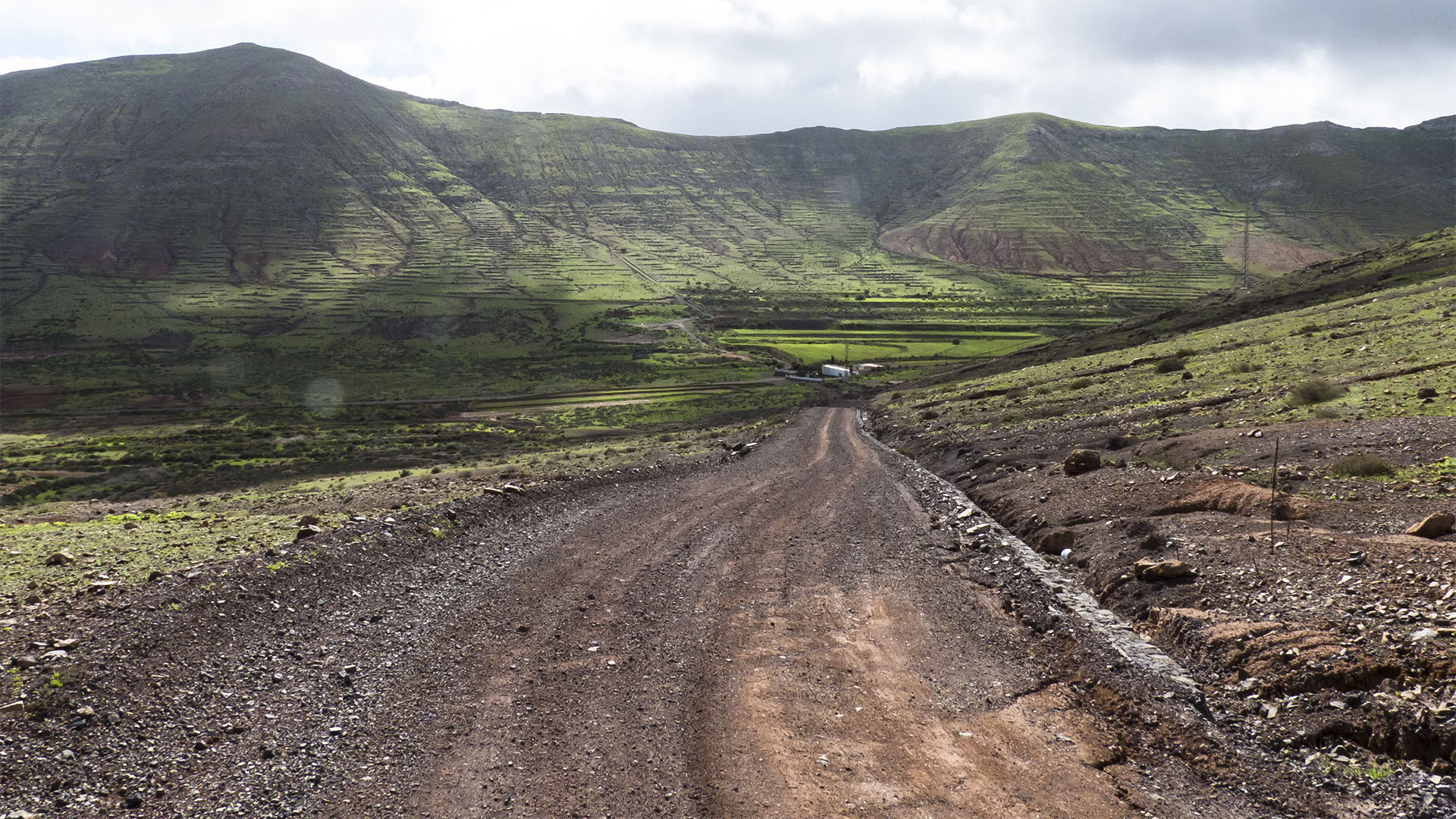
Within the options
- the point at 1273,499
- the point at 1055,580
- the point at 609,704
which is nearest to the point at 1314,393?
the point at 1273,499

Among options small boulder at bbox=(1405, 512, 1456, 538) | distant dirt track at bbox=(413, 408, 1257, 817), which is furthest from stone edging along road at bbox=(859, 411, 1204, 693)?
small boulder at bbox=(1405, 512, 1456, 538)

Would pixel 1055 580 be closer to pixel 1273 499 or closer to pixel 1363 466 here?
pixel 1273 499

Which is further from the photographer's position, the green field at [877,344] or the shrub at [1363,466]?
the green field at [877,344]

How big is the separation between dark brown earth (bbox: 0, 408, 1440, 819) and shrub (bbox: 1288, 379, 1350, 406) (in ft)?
48.9

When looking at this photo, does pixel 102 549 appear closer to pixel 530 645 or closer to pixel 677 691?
pixel 530 645

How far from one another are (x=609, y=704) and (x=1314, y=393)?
2601 centimetres

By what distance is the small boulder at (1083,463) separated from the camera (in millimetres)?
24022

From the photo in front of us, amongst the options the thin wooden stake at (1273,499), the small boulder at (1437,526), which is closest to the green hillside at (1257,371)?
the thin wooden stake at (1273,499)

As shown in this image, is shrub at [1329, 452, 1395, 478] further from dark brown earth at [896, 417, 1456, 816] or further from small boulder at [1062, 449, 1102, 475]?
small boulder at [1062, 449, 1102, 475]

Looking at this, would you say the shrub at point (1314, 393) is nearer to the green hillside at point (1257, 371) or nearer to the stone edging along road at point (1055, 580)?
the green hillside at point (1257, 371)

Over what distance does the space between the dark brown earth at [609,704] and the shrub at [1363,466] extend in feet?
26.6

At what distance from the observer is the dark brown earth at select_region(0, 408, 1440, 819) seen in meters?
9.16

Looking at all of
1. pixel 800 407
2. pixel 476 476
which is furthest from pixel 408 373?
pixel 476 476

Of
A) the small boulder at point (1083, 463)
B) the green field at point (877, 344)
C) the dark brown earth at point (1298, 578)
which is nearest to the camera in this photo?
the dark brown earth at point (1298, 578)
